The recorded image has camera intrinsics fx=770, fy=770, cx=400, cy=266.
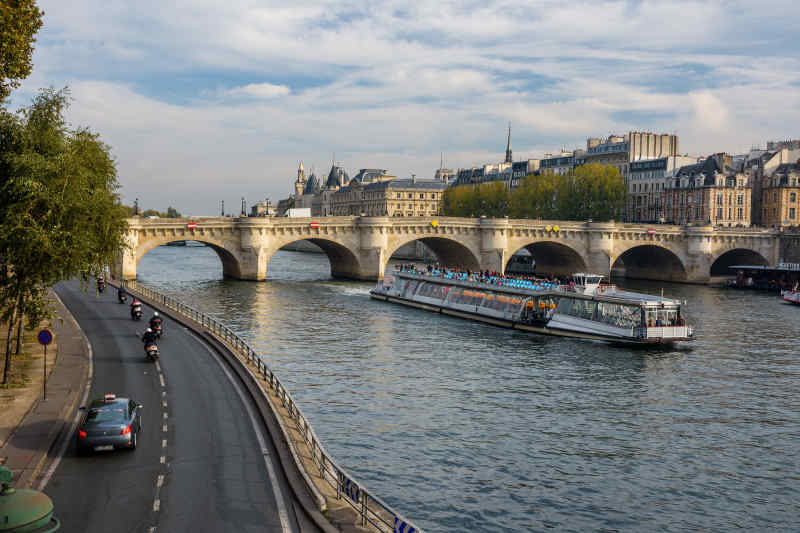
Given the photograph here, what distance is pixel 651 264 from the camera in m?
124

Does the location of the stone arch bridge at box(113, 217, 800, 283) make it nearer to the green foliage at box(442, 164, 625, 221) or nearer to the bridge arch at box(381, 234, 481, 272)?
the bridge arch at box(381, 234, 481, 272)

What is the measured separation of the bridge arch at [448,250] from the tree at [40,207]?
219ft

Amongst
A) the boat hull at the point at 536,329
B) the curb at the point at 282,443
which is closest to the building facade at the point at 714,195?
the boat hull at the point at 536,329

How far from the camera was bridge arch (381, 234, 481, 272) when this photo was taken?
100875mm

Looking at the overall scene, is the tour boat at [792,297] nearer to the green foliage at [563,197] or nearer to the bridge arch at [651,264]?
the bridge arch at [651,264]

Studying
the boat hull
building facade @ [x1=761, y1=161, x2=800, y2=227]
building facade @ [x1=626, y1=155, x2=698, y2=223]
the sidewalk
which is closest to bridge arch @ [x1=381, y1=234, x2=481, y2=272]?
the boat hull

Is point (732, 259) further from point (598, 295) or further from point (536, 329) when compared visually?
point (536, 329)

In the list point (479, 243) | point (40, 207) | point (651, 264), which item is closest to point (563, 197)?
point (651, 264)

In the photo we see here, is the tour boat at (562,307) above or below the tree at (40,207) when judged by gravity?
below

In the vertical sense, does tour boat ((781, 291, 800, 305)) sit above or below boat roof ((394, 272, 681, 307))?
below

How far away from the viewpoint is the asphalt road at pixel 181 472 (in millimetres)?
18047

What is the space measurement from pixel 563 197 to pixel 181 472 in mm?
125649

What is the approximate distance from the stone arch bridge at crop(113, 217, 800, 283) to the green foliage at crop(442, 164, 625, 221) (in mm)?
13106

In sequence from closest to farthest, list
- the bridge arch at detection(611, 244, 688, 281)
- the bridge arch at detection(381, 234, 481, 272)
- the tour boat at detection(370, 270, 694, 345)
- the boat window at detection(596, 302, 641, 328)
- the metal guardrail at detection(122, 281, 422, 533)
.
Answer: the metal guardrail at detection(122, 281, 422, 533), the tour boat at detection(370, 270, 694, 345), the boat window at detection(596, 302, 641, 328), the bridge arch at detection(381, 234, 481, 272), the bridge arch at detection(611, 244, 688, 281)
